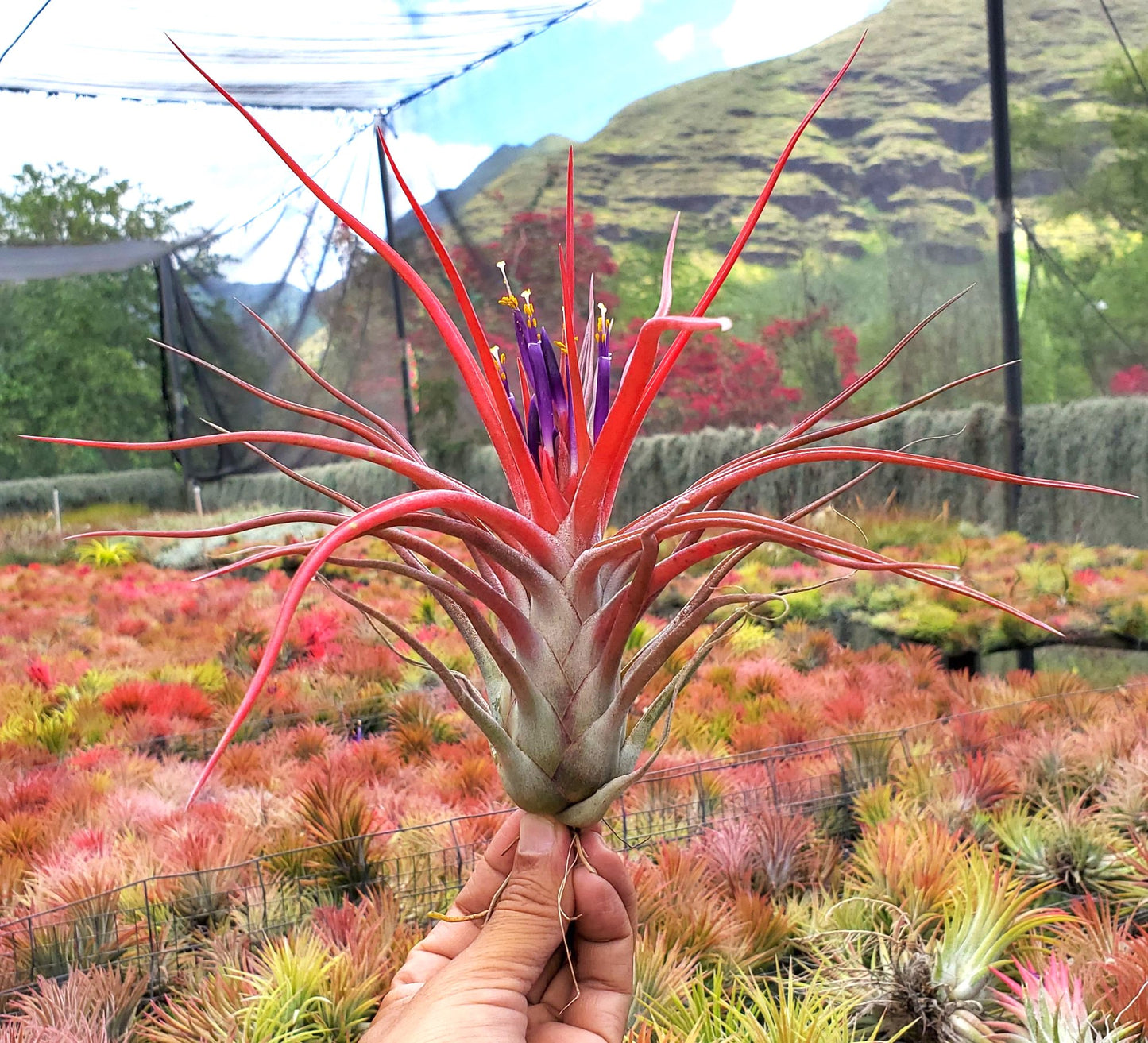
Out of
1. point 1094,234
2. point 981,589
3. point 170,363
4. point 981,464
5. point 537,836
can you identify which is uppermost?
point 170,363

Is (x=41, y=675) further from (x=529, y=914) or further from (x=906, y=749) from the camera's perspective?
(x=529, y=914)

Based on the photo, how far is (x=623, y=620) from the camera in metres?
0.49

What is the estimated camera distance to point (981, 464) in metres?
2.86

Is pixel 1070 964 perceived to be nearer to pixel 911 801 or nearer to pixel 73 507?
pixel 911 801

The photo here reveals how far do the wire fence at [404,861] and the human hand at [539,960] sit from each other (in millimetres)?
450

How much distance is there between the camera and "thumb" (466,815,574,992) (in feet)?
1.78

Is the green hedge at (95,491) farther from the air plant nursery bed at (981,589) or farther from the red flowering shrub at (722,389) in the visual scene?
the air plant nursery bed at (981,589)

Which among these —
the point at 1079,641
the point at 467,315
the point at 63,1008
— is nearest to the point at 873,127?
the point at 1079,641

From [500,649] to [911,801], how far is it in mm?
1360

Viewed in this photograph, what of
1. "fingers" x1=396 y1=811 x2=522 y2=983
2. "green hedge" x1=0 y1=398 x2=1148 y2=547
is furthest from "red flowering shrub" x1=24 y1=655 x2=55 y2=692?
"green hedge" x1=0 y1=398 x2=1148 y2=547

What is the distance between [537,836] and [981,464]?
8.92 feet

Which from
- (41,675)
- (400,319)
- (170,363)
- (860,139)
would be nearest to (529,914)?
(41,675)

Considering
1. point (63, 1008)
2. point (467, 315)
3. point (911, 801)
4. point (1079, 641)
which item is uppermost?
point (467, 315)

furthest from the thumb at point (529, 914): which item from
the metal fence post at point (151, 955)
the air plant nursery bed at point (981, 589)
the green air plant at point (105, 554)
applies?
the green air plant at point (105, 554)
